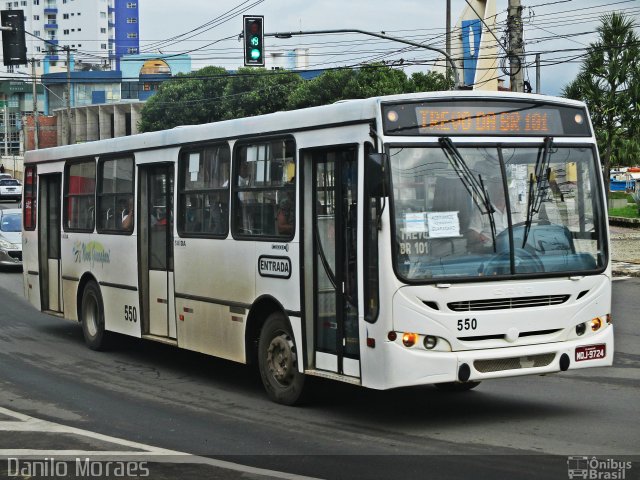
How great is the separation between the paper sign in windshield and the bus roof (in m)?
0.99

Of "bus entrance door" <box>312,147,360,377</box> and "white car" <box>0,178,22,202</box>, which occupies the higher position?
"white car" <box>0,178,22,202</box>

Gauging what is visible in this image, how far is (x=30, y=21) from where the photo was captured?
187125 millimetres

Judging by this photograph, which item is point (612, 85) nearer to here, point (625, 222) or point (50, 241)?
point (625, 222)

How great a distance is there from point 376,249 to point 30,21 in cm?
18853

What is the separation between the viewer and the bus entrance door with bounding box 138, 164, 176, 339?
1309cm

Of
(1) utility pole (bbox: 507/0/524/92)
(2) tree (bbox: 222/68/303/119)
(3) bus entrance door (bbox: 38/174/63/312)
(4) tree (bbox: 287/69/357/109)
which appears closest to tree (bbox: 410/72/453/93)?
(4) tree (bbox: 287/69/357/109)

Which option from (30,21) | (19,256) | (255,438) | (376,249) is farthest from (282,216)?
(30,21)

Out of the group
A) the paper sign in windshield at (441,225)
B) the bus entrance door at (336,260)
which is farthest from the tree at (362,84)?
the paper sign in windshield at (441,225)

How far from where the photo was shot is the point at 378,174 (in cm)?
891

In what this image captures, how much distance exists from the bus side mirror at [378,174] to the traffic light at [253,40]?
20.2 metres

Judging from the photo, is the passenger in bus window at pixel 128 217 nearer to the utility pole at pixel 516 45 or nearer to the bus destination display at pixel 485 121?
the bus destination display at pixel 485 121

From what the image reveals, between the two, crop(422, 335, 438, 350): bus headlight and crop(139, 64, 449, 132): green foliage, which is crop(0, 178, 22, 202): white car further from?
crop(422, 335, 438, 350): bus headlight

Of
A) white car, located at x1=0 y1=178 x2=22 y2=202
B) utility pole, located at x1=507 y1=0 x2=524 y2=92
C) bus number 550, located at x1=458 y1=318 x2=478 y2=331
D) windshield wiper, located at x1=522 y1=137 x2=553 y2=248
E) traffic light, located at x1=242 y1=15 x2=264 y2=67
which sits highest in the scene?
traffic light, located at x1=242 y1=15 x2=264 y2=67

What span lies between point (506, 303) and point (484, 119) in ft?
5.29
